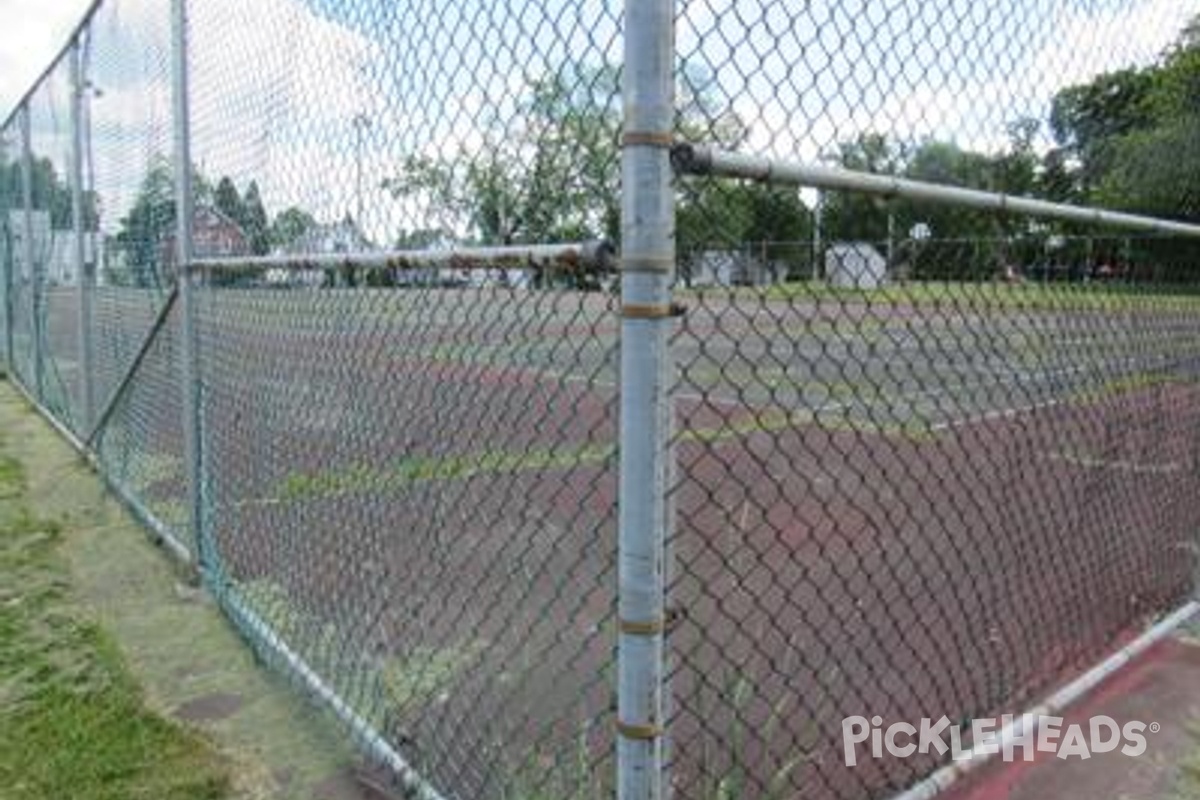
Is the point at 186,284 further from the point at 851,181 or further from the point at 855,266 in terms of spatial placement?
the point at 851,181

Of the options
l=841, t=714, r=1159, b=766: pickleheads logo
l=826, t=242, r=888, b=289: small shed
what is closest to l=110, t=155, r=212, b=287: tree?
l=826, t=242, r=888, b=289: small shed

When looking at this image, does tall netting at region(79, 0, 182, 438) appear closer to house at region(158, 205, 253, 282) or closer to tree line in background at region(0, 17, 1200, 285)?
house at region(158, 205, 253, 282)

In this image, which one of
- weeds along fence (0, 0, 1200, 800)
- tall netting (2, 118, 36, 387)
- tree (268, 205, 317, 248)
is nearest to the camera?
weeds along fence (0, 0, 1200, 800)

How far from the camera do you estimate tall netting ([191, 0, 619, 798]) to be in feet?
6.81

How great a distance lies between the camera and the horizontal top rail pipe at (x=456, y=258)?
1.76 metres

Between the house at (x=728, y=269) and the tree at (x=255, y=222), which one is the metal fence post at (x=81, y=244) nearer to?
the tree at (x=255, y=222)

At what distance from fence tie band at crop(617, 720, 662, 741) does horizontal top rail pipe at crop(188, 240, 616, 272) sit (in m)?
0.74

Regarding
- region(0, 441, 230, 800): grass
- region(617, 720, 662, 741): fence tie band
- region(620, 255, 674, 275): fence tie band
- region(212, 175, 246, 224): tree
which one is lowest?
region(0, 441, 230, 800): grass

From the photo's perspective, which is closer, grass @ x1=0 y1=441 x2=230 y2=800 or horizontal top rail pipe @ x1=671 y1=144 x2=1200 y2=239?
horizontal top rail pipe @ x1=671 y1=144 x2=1200 y2=239

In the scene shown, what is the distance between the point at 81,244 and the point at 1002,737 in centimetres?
585

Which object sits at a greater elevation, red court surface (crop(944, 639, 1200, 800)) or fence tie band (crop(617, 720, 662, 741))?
fence tie band (crop(617, 720, 662, 741))

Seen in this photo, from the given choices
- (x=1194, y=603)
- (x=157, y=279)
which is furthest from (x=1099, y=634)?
(x=157, y=279)

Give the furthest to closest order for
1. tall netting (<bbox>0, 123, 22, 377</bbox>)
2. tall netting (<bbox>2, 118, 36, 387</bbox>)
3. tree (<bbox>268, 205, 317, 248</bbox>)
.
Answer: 1. tall netting (<bbox>0, 123, 22, 377</bbox>)
2. tall netting (<bbox>2, 118, 36, 387</bbox>)
3. tree (<bbox>268, 205, 317, 248</bbox>)

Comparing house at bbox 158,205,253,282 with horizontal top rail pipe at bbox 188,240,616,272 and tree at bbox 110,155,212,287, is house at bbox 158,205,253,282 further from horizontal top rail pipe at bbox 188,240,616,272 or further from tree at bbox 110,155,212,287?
horizontal top rail pipe at bbox 188,240,616,272
